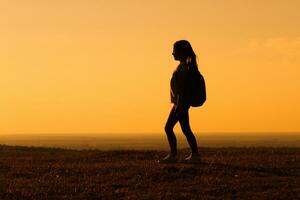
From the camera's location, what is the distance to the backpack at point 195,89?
61.9 feet

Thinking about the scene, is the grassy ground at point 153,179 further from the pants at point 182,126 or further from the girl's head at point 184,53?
the girl's head at point 184,53

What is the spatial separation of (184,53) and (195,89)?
39.8 inches

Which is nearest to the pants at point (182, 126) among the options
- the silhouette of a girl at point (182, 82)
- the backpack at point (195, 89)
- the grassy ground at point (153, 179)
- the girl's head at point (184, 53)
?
the silhouette of a girl at point (182, 82)

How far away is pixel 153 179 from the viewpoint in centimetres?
1692

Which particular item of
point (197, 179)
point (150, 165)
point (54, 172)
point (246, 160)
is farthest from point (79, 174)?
point (246, 160)

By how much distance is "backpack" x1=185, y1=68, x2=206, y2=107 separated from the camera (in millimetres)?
18875

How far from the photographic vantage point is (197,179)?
1680cm

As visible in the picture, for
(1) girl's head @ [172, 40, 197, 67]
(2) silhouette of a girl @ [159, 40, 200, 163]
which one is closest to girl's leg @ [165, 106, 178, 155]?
(2) silhouette of a girl @ [159, 40, 200, 163]

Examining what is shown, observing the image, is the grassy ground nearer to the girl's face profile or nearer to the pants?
the pants

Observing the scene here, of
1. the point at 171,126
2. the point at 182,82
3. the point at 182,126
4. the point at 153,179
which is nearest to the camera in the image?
the point at 153,179

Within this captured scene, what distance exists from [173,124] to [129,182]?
3.14 m

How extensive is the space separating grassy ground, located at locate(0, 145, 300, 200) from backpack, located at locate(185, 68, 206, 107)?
173cm

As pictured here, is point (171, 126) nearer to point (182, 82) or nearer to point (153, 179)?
point (182, 82)

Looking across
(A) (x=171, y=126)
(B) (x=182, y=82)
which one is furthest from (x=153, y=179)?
(B) (x=182, y=82)
